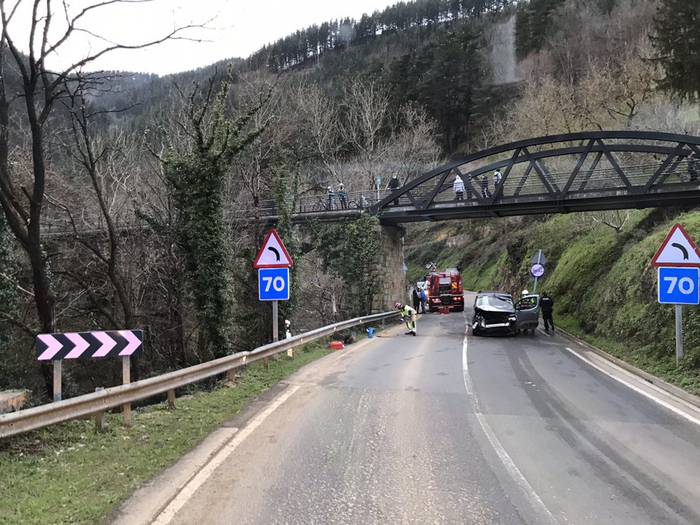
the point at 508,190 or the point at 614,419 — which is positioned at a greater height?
the point at 508,190

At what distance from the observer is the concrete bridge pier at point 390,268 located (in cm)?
3080

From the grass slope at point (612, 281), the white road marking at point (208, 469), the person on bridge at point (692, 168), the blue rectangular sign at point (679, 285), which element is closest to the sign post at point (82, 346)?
the white road marking at point (208, 469)

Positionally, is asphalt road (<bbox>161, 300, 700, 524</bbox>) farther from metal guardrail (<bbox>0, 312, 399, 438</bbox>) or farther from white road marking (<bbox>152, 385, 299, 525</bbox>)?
metal guardrail (<bbox>0, 312, 399, 438</bbox>)

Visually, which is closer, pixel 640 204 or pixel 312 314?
pixel 640 204

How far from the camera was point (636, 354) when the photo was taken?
1436 cm

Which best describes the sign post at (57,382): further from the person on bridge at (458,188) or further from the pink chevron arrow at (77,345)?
the person on bridge at (458,188)

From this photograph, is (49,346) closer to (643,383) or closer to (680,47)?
(643,383)

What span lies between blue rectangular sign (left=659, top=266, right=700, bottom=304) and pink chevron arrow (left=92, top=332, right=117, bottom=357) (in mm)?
10848

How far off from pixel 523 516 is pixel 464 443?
2.09m

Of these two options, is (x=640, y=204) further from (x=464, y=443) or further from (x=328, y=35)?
(x=328, y=35)

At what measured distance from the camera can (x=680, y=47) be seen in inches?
1336

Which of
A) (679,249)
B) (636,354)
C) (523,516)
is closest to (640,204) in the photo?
(636,354)

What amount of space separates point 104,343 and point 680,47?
39138 mm

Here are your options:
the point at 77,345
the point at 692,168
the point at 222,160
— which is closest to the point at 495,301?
the point at 692,168
